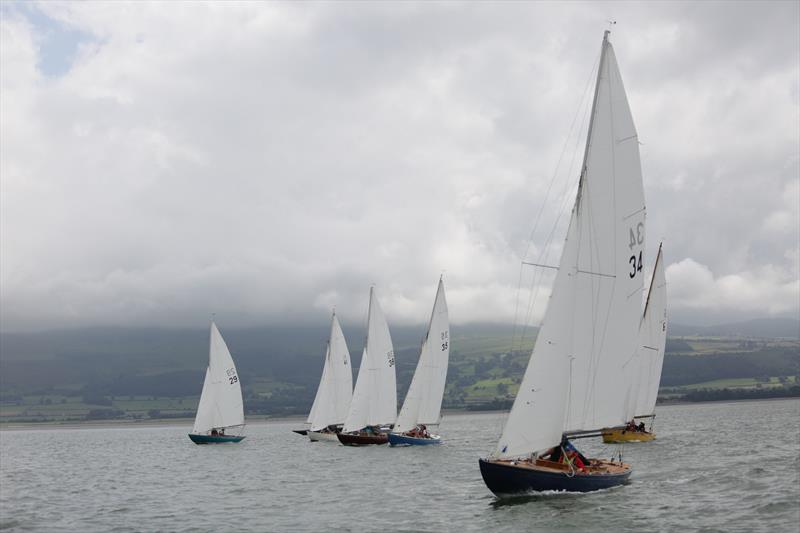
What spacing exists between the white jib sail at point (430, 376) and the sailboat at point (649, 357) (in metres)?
16.7

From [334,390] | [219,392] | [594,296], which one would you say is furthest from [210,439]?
[594,296]

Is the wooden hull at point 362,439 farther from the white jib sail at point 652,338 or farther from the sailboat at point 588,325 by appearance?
the sailboat at point 588,325

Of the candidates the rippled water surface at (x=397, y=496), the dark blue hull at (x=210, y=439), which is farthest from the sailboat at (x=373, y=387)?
the dark blue hull at (x=210, y=439)

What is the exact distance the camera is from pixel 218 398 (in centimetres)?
9306

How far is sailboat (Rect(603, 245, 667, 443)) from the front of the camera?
7681 centimetres

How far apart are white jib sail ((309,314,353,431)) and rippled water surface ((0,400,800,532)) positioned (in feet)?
80.0

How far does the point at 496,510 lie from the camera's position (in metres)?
35.4

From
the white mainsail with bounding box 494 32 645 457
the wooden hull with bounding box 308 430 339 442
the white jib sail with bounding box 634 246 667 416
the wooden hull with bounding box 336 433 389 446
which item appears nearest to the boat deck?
the white mainsail with bounding box 494 32 645 457

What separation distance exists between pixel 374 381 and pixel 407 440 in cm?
961

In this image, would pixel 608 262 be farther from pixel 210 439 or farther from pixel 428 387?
pixel 210 439

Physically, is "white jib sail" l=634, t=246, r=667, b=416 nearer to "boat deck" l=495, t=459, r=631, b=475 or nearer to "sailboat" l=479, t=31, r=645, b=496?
"boat deck" l=495, t=459, r=631, b=475

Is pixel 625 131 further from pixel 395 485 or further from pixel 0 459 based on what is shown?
pixel 0 459

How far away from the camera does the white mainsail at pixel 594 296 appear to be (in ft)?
119

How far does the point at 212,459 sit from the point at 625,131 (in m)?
51.7
